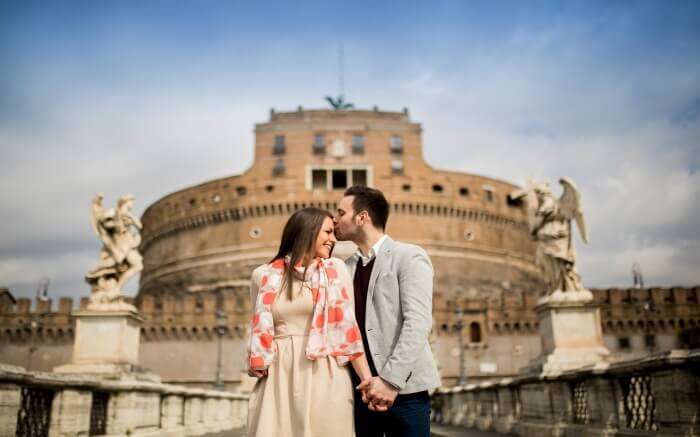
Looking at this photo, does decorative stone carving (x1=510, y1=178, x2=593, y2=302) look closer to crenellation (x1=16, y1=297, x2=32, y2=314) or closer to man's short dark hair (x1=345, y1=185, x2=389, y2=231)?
man's short dark hair (x1=345, y1=185, x2=389, y2=231)

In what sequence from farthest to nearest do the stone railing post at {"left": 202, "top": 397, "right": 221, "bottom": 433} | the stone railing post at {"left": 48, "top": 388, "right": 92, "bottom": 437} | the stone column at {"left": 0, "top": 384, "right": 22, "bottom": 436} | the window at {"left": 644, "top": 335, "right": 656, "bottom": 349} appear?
1. the window at {"left": 644, "top": 335, "right": 656, "bottom": 349}
2. the stone railing post at {"left": 202, "top": 397, "right": 221, "bottom": 433}
3. the stone railing post at {"left": 48, "top": 388, "right": 92, "bottom": 437}
4. the stone column at {"left": 0, "top": 384, "right": 22, "bottom": 436}

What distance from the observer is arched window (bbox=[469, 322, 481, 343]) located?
1212 inches

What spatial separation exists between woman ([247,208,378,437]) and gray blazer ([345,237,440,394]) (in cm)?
13

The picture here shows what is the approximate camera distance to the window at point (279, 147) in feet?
131

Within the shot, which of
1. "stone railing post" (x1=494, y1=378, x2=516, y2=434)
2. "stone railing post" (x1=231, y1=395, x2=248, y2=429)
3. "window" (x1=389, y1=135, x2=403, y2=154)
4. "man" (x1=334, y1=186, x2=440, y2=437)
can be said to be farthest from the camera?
"window" (x1=389, y1=135, x2=403, y2=154)

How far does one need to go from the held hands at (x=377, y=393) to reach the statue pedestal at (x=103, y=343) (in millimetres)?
5753

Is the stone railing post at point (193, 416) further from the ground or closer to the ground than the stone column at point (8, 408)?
closer to the ground

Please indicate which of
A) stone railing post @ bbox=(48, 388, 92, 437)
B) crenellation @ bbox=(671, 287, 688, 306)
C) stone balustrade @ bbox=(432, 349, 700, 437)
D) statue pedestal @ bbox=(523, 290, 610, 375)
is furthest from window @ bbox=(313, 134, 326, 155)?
stone railing post @ bbox=(48, 388, 92, 437)

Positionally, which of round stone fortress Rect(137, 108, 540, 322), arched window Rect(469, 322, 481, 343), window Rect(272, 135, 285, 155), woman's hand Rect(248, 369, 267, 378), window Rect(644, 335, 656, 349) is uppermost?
window Rect(272, 135, 285, 155)

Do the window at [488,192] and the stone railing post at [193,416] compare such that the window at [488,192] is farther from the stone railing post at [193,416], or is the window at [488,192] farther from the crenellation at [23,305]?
the stone railing post at [193,416]

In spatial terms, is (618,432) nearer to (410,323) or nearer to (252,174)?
(410,323)

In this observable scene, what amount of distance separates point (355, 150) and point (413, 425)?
38.0 meters

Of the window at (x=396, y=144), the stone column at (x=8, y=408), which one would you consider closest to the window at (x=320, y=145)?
the window at (x=396, y=144)

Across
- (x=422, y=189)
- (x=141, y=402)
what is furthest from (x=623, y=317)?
(x=141, y=402)
